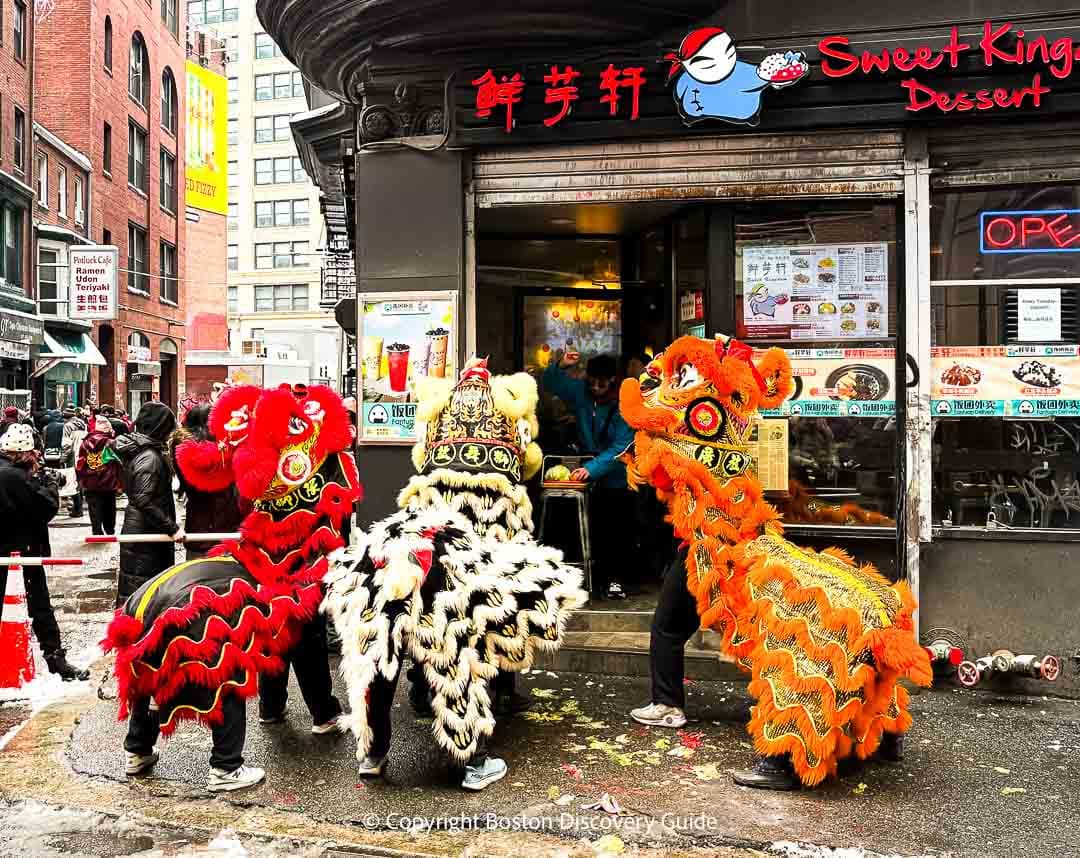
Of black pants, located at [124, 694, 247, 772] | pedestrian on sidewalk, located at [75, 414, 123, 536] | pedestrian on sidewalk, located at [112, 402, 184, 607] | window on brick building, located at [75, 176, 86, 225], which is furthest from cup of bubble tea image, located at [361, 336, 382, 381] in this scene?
window on brick building, located at [75, 176, 86, 225]

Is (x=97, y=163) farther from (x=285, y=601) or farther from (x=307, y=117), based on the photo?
(x=285, y=601)

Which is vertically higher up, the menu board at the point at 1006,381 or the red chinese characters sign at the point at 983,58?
the red chinese characters sign at the point at 983,58

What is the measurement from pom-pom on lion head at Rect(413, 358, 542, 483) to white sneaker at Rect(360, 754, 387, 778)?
166cm

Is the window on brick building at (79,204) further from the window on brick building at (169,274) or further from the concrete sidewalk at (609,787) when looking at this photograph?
the concrete sidewalk at (609,787)

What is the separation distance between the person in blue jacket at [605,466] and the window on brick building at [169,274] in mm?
33789

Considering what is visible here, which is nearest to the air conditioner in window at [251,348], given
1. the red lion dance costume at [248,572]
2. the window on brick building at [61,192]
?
the window on brick building at [61,192]

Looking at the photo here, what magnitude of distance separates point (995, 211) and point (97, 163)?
106 feet

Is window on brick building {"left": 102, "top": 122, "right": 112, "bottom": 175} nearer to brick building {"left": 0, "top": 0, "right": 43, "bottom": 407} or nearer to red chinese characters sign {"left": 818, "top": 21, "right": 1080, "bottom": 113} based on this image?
brick building {"left": 0, "top": 0, "right": 43, "bottom": 407}

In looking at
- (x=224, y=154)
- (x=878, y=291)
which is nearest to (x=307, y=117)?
(x=878, y=291)

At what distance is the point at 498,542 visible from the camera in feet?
17.5

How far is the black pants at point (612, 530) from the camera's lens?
8.23 metres

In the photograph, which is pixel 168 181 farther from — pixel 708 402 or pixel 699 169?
pixel 708 402

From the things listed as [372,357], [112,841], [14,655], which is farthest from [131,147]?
[112,841]

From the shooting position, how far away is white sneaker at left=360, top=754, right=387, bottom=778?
4.86 m
